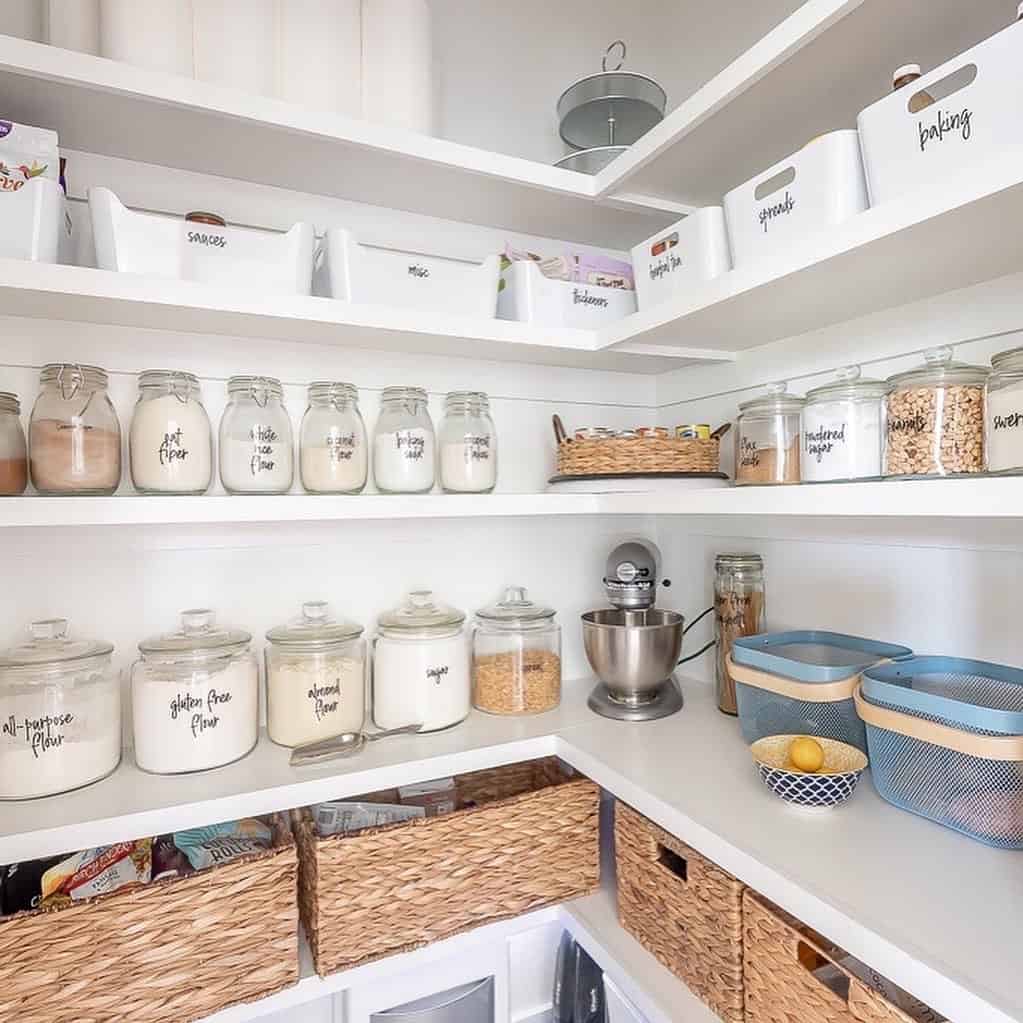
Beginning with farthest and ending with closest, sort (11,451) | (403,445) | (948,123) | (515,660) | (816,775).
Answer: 1. (515,660)
2. (403,445)
3. (11,451)
4. (816,775)
5. (948,123)

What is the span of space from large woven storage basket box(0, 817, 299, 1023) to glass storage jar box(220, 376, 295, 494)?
1.84 ft

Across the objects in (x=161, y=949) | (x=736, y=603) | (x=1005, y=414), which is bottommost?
(x=161, y=949)

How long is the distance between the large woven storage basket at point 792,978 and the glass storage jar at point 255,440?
3.03ft

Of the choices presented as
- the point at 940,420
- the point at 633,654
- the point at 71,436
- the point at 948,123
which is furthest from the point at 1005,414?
the point at 71,436

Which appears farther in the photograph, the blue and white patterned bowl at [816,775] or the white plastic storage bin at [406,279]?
the white plastic storage bin at [406,279]

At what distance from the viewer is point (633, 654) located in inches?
50.5

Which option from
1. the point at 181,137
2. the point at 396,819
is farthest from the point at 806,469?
the point at 181,137

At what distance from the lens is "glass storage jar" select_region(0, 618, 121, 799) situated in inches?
38.0

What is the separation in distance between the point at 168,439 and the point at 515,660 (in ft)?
2.37

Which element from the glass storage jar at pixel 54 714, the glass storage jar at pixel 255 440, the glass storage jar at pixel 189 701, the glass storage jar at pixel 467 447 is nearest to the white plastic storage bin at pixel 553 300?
the glass storage jar at pixel 467 447

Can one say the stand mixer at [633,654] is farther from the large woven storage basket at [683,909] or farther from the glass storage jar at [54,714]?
the glass storage jar at [54,714]

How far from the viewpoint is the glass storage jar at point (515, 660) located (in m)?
1.32

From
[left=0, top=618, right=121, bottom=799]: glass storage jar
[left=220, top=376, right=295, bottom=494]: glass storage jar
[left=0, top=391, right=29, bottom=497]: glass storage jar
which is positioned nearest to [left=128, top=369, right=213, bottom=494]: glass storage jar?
[left=220, top=376, right=295, bottom=494]: glass storage jar

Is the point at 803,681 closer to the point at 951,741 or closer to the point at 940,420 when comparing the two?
the point at 951,741
